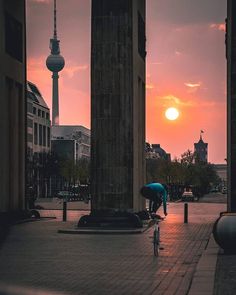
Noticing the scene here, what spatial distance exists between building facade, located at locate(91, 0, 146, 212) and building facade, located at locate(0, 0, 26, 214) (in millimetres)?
5775

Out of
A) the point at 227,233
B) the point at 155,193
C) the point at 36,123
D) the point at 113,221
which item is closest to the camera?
the point at 227,233

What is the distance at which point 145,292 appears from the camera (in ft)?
42.8

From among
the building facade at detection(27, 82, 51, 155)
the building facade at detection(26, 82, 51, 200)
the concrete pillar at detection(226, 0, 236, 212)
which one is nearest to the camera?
the concrete pillar at detection(226, 0, 236, 212)

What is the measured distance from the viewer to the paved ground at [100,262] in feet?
45.5

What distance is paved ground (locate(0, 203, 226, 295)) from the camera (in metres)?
13.9

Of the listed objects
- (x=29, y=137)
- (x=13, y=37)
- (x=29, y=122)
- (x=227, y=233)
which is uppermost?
(x=29, y=122)

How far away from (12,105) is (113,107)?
793 centimetres


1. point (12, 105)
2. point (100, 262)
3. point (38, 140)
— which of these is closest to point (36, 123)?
point (38, 140)

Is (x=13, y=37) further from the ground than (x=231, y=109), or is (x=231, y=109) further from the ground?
(x=13, y=37)

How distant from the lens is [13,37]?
126ft

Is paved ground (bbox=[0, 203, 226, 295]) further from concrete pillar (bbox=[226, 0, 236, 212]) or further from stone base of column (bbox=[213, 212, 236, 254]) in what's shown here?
concrete pillar (bbox=[226, 0, 236, 212])

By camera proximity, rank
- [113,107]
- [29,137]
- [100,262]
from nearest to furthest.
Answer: [100,262] < [113,107] < [29,137]

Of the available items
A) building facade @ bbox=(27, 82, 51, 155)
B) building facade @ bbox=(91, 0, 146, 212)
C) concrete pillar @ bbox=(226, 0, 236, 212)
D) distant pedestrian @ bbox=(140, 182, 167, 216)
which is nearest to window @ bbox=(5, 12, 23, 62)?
→ building facade @ bbox=(91, 0, 146, 212)

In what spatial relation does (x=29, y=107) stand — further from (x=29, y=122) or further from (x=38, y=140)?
(x=38, y=140)
